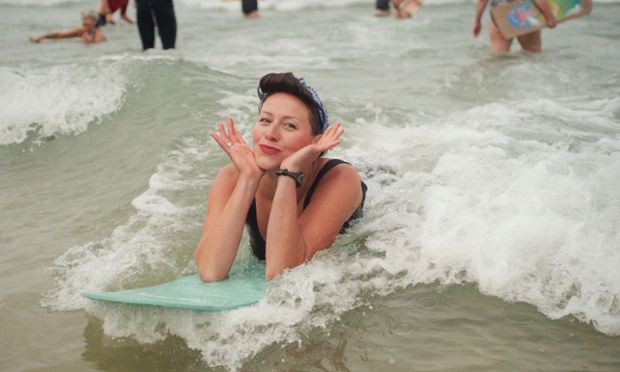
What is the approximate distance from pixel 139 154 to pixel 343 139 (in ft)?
6.18

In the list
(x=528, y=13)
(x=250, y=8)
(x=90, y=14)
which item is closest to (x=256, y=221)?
(x=528, y=13)

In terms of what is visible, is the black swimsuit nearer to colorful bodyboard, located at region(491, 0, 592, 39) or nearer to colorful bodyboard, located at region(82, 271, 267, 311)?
colorful bodyboard, located at region(82, 271, 267, 311)

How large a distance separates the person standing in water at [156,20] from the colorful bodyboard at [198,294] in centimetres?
663

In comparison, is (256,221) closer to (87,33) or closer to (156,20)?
(156,20)

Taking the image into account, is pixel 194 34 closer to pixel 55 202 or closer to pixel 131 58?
pixel 131 58

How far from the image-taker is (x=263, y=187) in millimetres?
3754

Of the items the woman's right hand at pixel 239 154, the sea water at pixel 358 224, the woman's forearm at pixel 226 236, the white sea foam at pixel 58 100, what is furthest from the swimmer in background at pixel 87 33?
the woman's forearm at pixel 226 236

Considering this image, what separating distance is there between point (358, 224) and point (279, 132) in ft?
2.93

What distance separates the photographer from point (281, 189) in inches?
135

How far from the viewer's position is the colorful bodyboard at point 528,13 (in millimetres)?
9430

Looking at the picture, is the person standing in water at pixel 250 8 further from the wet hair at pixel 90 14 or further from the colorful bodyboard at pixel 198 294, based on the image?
the colorful bodyboard at pixel 198 294

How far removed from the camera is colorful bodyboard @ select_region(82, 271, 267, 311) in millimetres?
3051

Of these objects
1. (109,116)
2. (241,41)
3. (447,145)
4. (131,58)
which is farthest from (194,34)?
(447,145)

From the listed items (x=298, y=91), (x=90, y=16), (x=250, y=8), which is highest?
(x=298, y=91)
